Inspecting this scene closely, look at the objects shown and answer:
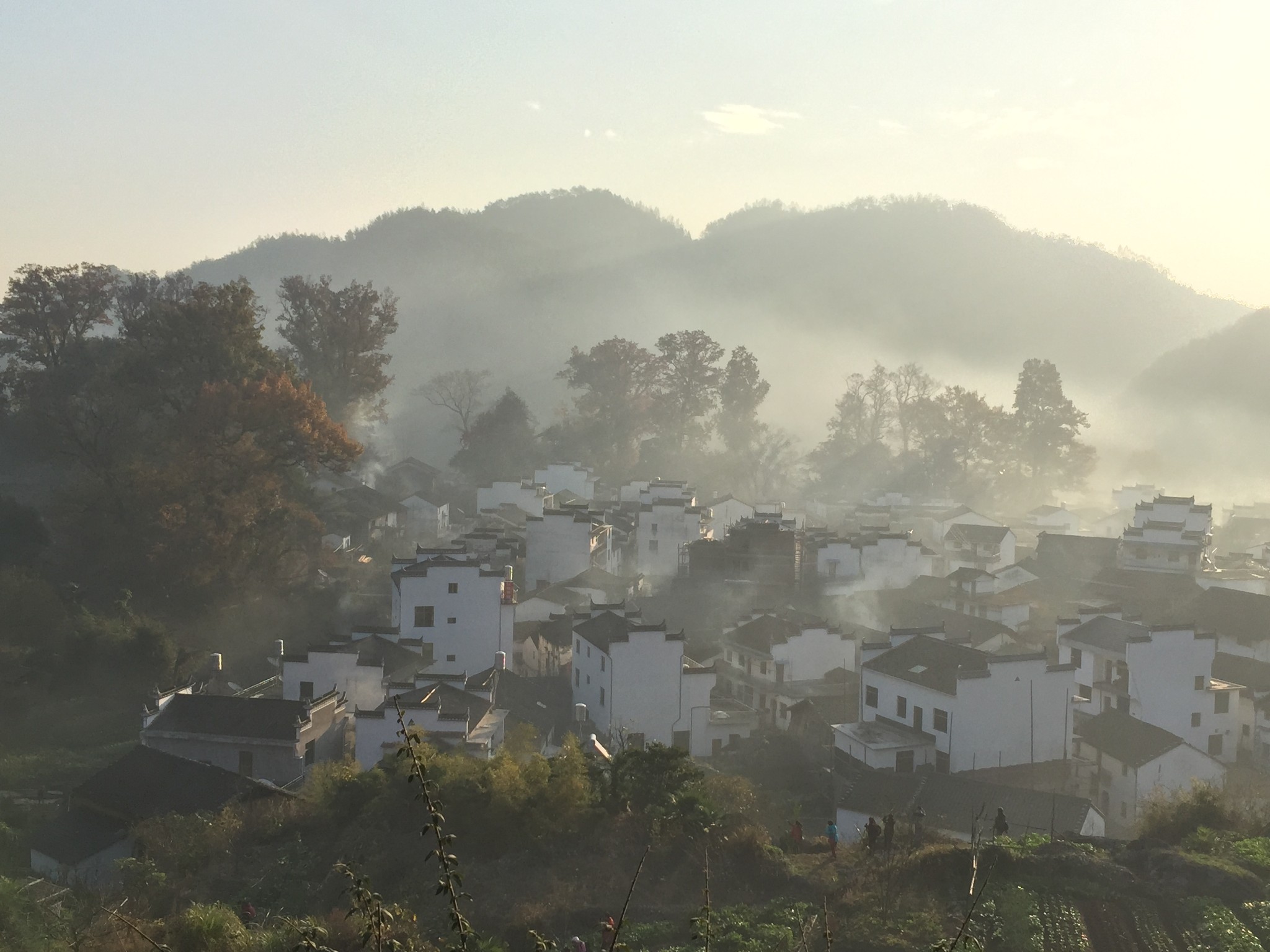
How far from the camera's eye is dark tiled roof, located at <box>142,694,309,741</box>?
18.1m

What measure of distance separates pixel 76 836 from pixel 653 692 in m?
10.2

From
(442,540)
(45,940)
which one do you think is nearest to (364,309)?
(442,540)

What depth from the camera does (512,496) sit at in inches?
1575

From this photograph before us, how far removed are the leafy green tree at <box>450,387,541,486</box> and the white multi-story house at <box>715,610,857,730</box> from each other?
22781mm

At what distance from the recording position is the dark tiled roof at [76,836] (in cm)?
1430

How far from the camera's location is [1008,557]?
3816 centimetres

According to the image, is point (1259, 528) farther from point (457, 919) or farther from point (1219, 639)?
point (457, 919)

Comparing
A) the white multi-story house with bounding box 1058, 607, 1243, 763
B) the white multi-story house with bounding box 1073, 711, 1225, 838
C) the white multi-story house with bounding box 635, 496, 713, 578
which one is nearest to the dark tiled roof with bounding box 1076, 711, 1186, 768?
the white multi-story house with bounding box 1073, 711, 1225, 838

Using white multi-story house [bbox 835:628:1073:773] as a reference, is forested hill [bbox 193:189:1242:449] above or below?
above

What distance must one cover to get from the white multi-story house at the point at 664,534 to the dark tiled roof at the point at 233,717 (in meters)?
18.1

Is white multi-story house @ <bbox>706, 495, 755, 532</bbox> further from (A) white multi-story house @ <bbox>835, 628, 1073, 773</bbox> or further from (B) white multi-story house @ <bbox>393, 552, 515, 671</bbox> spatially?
(A) white multi-story house @ <bbox>835, 628, 1073, 773</bbox>

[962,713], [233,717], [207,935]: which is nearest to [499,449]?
[233,717]

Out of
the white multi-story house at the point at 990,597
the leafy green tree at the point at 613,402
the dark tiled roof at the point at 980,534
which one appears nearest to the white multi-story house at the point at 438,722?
the white multi-story house at the point at 990,597

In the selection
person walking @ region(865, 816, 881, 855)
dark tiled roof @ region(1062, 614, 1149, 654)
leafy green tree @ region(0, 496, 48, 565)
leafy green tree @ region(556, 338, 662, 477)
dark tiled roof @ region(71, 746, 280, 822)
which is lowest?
dark tiled roof @ region(71, 746, 280, 822)
